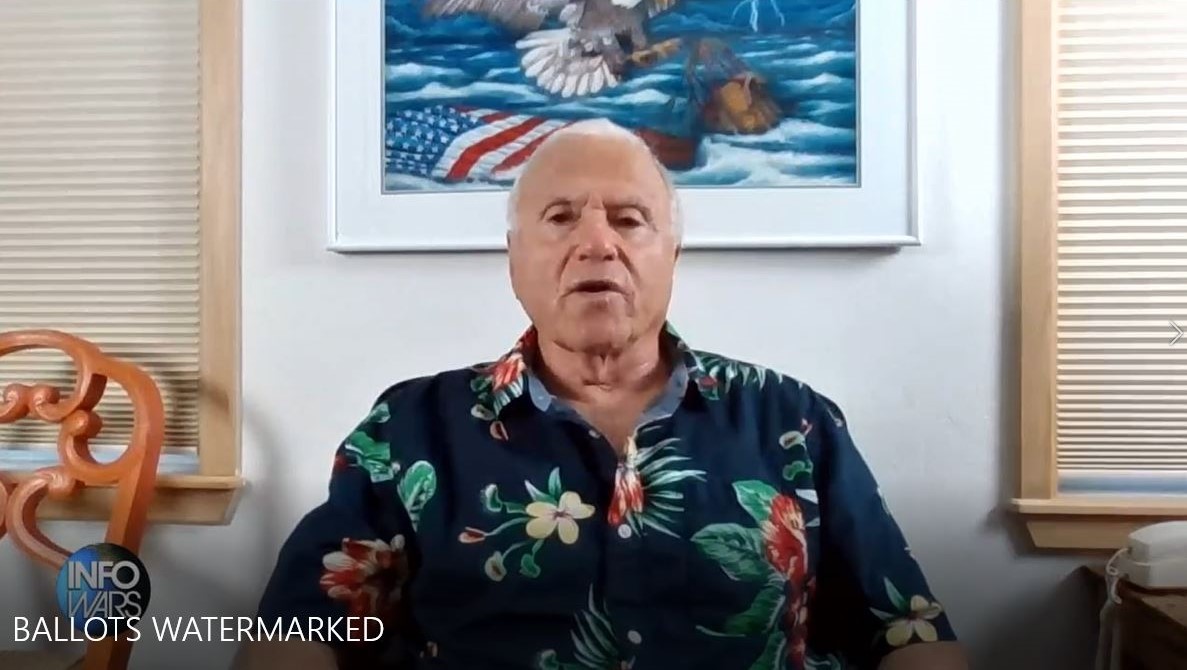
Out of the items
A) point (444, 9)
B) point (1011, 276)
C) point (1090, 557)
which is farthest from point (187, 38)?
point (1090, 557)

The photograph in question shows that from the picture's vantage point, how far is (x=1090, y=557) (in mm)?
1056

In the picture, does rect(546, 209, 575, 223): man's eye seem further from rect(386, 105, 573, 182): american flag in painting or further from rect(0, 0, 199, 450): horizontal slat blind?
rect(0, 0, 199, 450): horizontal slat blind

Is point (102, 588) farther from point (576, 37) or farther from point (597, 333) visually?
point (576, 37)

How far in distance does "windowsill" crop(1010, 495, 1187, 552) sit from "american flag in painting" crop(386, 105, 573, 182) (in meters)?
0.68

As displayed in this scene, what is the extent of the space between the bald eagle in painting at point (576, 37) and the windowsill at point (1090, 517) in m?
0.66

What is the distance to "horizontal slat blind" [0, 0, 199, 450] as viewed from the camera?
1.11 m

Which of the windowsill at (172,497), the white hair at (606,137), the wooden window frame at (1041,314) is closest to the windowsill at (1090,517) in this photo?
the wooden window frame at (1041,314)

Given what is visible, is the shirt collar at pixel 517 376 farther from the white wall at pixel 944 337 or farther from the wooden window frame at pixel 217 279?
the wooden window frame at pixel 217 279

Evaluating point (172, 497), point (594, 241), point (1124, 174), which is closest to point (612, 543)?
point (594, 241)

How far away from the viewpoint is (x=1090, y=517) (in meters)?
1.04

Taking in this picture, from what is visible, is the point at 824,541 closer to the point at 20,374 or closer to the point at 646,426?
the point at 646,426

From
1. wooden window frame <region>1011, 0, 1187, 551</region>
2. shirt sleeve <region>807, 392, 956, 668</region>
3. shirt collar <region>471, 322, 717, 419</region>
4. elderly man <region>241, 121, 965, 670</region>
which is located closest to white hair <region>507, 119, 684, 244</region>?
elderly man <region>241, 121, 965, 670</region>

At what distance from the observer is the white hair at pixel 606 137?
1.01 meters

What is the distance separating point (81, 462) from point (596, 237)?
0.64m
